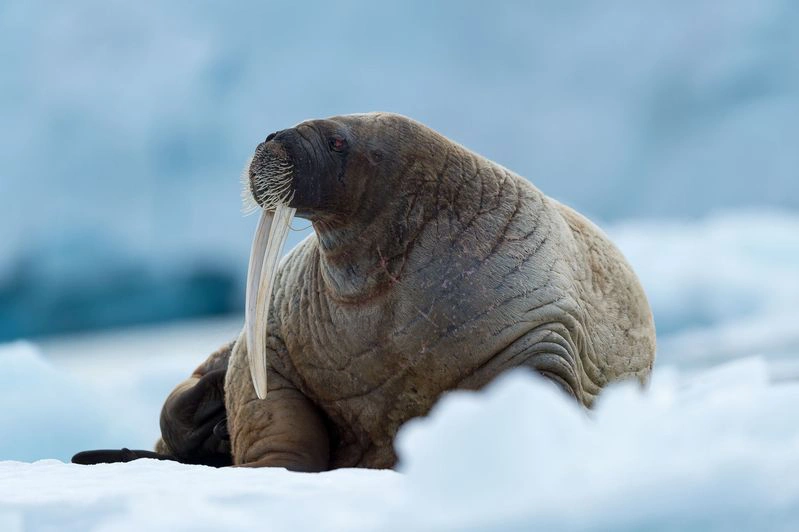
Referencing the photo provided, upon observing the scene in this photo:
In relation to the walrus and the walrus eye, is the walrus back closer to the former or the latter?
the walrus

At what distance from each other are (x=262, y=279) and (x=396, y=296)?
20.1 inches

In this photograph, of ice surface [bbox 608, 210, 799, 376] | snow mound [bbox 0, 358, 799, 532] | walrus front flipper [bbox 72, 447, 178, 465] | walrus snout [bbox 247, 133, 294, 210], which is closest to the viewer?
snow mound [bbox 0, 358, 799, 532]

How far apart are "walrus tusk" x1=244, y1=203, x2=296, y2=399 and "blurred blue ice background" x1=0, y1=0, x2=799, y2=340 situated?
1029 centimetres

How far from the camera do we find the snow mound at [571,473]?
222 centimetres

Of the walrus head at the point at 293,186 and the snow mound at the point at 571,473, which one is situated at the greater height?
the walrus head at the point at 293,186

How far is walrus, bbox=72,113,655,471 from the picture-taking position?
453 cm

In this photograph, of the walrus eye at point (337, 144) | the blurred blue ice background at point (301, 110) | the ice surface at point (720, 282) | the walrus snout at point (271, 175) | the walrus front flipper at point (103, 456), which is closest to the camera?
the walrus snout at point (271, 175)

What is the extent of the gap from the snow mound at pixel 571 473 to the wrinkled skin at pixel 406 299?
1884 mm

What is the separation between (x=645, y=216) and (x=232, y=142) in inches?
234

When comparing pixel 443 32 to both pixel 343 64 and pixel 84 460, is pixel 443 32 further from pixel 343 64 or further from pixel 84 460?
pixel 84 460

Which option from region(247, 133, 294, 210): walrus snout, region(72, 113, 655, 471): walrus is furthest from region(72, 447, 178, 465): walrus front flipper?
region(247, 133, 294, 210): walrus snout

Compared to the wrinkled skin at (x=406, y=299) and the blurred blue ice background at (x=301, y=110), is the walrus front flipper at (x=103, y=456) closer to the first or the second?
the wrinkled skin at (x=406, y=299)

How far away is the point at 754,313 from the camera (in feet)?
44.5

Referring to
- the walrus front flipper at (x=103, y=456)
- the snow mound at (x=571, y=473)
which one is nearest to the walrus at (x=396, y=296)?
the walrus front flipper at (x=103, y=456)
